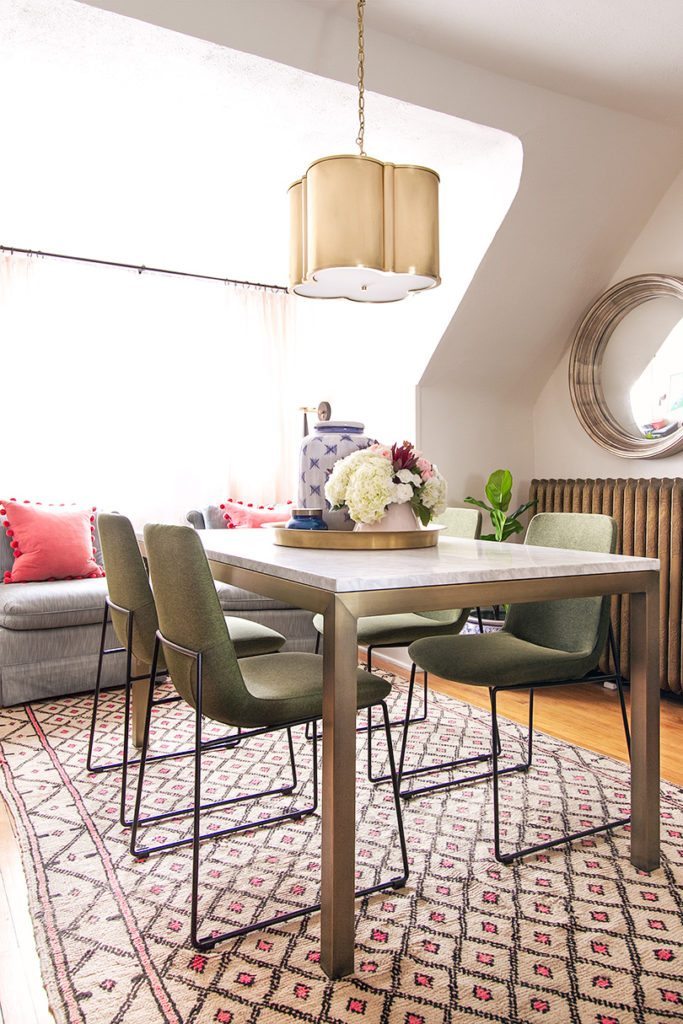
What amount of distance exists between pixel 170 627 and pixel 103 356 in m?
3.26

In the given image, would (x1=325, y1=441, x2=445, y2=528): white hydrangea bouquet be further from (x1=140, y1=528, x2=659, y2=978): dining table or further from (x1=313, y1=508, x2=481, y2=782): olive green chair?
(x1=313, y1=508, x2=481, y2=782): olive green chair

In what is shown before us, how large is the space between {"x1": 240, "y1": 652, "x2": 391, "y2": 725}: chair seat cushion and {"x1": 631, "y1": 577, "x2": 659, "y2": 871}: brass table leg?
651mm

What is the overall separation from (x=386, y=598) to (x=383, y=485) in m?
0.60

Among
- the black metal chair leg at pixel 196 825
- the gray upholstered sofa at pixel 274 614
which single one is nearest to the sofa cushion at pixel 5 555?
the gray upholstered sofa at pixel 274 614

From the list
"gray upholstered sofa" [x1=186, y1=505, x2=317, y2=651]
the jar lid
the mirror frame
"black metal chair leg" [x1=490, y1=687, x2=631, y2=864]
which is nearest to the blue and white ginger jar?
the jar lid

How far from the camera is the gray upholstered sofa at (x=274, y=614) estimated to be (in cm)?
→ 395

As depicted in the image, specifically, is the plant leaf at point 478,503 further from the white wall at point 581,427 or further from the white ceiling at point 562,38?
the white ceiling at point 562,38

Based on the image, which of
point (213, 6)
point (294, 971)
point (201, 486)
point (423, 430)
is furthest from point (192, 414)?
point (294, 971)

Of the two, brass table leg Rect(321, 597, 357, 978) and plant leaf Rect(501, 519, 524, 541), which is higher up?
plant leaf Rect(501, 519, 524, 541)

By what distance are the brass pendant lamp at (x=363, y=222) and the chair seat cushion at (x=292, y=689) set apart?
105 centimetres

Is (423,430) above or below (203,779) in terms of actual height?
above

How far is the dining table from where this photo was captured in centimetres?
155

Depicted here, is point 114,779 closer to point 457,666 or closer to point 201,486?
point 457,666

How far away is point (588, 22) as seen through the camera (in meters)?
2.61
